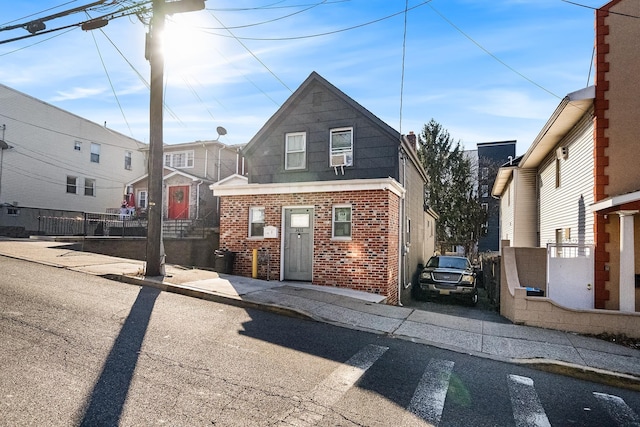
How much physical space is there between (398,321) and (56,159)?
27.2 metres

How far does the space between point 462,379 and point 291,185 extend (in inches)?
328

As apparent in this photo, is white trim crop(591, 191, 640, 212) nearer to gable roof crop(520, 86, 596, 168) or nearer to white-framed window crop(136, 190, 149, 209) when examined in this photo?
gable roof crop(520, 86, 596, 168)

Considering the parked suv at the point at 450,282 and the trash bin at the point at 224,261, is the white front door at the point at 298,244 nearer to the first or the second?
the trash bin at the point at 224,261

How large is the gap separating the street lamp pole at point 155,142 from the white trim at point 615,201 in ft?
35.8

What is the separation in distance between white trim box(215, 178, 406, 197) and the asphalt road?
5.33m

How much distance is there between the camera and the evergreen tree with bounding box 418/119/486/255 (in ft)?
112

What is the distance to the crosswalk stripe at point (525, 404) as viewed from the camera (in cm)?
427

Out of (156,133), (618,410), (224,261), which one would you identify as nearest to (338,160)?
(224,261)

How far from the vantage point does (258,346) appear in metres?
6.05

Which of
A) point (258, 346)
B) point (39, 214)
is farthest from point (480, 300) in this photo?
point (39, 214)

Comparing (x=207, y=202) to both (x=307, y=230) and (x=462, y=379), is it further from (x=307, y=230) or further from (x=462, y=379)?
(x=462, y=379)

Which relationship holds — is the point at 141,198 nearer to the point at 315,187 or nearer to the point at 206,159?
the point at 206,159

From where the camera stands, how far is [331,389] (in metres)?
4.72

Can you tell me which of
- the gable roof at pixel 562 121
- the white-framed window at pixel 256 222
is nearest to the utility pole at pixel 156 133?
the white-framed window at pixel 256 222
